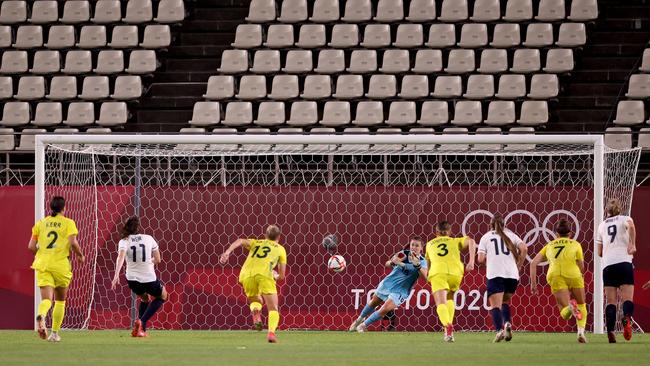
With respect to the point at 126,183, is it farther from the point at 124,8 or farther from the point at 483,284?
the point at 124,8

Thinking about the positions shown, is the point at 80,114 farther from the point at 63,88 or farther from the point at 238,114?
the point at 238,114

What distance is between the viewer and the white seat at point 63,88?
2539cm

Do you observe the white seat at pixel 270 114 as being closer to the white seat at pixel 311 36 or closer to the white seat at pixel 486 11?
the white seat at pixel 311 36

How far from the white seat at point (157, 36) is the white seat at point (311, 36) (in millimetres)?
2698

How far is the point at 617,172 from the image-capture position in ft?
66.9

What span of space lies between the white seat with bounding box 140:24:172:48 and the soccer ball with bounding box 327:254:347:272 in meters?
8.31

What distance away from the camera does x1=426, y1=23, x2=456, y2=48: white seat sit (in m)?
25.3

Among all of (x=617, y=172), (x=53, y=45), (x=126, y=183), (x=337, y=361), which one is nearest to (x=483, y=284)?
(x=617, y=172)

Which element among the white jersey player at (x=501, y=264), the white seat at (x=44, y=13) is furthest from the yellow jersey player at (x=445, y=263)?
the white seat at (x=44, y=13)

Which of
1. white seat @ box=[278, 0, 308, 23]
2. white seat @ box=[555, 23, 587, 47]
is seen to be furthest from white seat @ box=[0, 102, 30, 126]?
white seat @ box=[555, 23, 587, 47]

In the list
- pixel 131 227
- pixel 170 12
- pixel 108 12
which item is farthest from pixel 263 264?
pixel 108 12

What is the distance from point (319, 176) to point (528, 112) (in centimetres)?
465

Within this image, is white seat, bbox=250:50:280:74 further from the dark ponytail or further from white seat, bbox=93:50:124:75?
the dark ponytail

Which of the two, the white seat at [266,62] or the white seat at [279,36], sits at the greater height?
the white seat at [279,36]
